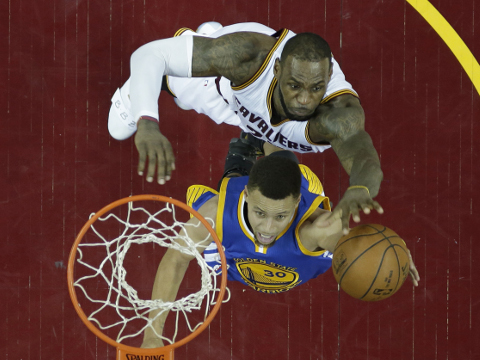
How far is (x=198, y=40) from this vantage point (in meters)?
3.43

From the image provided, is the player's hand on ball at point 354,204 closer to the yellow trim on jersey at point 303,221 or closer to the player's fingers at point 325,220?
the player's fingers at point 325,220

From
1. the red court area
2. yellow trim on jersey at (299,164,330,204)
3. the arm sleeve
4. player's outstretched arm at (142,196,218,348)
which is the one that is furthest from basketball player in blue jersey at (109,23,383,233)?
the red court area

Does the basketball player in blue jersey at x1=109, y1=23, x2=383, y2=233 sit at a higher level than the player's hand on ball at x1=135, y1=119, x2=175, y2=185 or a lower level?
higher

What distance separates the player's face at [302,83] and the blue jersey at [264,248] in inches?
24.6

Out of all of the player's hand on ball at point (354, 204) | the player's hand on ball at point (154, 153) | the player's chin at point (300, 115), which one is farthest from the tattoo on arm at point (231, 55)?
the player's hand on ball at point (354, 204)

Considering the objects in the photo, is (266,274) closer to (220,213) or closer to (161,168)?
(220,213)

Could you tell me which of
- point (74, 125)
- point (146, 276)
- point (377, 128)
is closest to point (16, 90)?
point (74, 125)

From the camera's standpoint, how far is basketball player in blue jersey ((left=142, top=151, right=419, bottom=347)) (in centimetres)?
308

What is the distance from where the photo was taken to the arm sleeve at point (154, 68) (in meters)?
3.07

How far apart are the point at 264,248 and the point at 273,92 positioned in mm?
1037

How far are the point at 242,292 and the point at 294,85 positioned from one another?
212 centimetres

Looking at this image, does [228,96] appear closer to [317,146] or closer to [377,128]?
[317,146]

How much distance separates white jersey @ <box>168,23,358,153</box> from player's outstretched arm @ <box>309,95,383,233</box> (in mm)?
92

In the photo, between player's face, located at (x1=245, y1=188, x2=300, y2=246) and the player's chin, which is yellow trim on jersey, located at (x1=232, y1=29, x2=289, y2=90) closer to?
the player's chin
